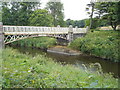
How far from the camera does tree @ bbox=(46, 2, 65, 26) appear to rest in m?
26.4

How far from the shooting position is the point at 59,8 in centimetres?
2706

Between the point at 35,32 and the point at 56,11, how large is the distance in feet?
50.0

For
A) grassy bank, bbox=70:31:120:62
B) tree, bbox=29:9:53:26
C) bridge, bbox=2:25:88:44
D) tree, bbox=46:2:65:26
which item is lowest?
grassy bank, bbox=70:31:120:62

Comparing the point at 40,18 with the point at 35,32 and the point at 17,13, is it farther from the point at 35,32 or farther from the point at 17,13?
the point at 35,32

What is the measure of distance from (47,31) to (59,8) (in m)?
13.8

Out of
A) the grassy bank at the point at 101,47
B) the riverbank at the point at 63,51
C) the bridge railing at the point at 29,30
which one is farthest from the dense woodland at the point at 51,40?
the bridge railing at the point at 29,30

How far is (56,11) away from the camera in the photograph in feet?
88.8

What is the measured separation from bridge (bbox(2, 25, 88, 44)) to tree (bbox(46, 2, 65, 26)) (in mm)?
8327

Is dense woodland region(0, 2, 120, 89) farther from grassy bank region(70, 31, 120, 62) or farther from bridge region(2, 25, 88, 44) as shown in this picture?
bridge region(2, 25, 88, 44)

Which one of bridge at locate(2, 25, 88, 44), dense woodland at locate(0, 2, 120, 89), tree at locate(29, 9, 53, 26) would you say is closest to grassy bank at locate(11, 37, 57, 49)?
dense woodland at locate(0, 2, 120, 89)

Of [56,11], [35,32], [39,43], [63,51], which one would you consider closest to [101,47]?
[63,51]

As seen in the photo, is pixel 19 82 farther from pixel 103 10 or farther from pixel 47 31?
pixel 103 10

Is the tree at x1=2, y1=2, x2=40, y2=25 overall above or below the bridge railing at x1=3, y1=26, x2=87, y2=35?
above

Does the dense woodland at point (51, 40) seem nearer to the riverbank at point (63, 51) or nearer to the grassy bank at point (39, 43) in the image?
the grassy bank at point (39, 43)
